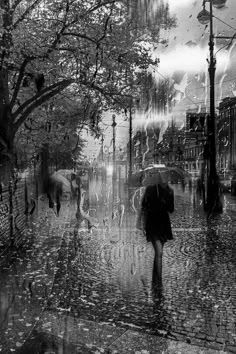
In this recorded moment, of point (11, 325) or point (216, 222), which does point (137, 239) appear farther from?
point (11, 325)

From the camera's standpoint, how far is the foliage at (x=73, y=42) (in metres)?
12.5

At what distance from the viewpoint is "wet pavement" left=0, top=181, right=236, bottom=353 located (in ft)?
16.1

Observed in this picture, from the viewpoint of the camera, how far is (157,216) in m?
7.65

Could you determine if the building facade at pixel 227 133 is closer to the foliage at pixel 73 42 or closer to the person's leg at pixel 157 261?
the foliage at pixel 73 42

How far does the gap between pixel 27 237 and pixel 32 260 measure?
3.00m

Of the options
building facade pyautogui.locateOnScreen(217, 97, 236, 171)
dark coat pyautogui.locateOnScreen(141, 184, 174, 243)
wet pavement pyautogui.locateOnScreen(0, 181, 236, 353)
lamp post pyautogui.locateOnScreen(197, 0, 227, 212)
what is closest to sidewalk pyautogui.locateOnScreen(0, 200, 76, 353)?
wet pavement pyautogui.locateOnScreen(0, 181, 236, 353)

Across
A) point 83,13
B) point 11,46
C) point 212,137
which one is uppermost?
point 83,13

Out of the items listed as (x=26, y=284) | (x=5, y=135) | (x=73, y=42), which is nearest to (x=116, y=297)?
(x=26, y=284)

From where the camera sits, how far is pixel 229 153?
64.7 metres

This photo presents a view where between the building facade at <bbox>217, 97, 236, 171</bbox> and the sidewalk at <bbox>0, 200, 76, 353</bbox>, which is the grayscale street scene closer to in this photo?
the sidewalk at <bbox>0, 200, 76, 353</bbox>

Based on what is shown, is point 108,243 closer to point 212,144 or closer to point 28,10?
point 28,10

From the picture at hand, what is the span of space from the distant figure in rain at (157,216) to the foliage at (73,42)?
525 cm

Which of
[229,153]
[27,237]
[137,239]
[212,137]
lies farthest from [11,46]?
[229,153]

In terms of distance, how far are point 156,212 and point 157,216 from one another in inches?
2.9
